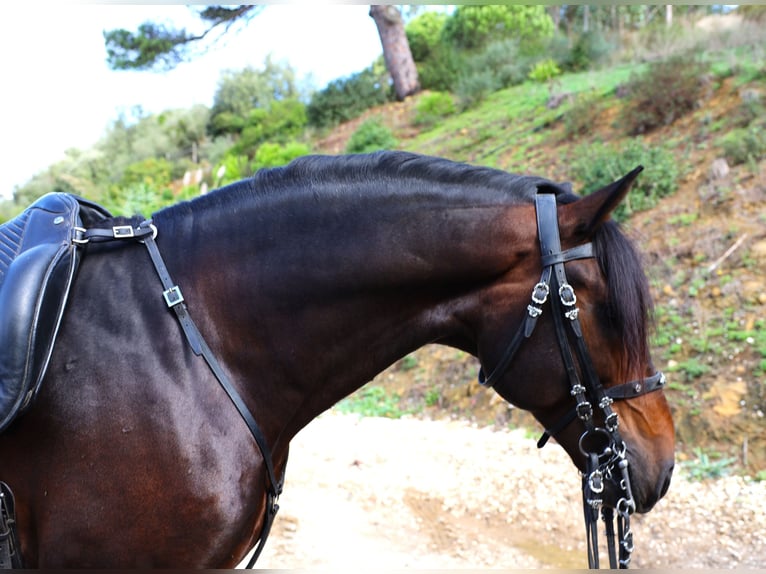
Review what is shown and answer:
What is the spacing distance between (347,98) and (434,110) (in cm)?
447

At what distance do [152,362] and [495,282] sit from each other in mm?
1078

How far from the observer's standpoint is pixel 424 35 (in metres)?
20.3

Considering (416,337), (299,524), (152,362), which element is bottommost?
(299,524)

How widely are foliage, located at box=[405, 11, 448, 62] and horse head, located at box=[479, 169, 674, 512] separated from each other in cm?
1951

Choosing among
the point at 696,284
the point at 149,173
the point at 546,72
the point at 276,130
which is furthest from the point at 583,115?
the point at 149,173

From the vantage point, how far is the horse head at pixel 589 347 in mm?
1969

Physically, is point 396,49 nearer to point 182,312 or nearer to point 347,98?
point 347,98

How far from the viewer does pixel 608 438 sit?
2.06 m

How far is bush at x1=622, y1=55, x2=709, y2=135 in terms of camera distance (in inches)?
389

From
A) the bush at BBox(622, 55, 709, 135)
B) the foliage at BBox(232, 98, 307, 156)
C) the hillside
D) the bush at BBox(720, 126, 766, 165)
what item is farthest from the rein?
the foliage at BBox(232, 98, 307, 156)

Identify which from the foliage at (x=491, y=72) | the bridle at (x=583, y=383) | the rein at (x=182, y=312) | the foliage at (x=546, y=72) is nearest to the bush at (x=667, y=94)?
the foliage at (x=546, y=72)

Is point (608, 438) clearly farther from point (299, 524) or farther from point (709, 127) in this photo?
point (709, 127)

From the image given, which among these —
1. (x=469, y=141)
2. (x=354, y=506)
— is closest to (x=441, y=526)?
(x=354, y=506)

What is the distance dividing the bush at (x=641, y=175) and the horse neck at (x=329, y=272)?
22.8 feet
